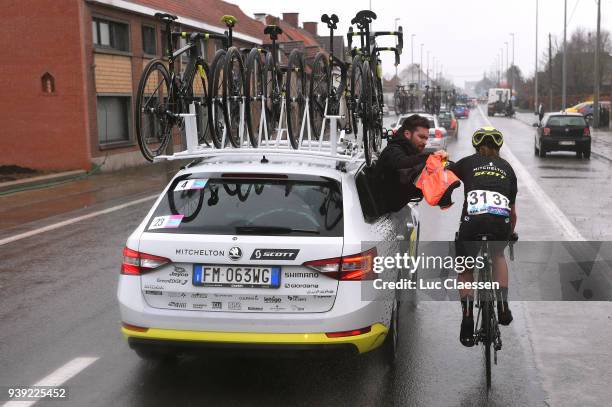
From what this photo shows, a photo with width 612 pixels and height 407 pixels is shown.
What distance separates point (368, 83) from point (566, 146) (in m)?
20.9

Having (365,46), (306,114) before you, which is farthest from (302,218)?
(365,46)

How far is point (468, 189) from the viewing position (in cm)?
543

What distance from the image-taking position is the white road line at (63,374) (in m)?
4.86

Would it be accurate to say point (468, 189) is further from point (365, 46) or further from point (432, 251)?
point (432, 251)

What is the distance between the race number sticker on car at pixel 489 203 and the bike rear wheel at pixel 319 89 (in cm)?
356

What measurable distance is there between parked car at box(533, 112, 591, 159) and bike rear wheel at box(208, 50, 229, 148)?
71.1 ft

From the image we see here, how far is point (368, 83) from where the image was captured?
796 cm

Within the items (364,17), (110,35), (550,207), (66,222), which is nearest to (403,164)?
(364,17)

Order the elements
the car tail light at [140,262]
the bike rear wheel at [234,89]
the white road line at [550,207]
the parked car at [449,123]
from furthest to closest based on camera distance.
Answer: the parked car at [449,123]
the white road line at [550,207]
the bike rear wheel at [234,89]
the car tail light at [140,262]

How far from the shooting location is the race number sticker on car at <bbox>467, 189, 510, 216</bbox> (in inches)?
209

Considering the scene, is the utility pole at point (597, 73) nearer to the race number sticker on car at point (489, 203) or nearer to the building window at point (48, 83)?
the building window at point (48, 83)

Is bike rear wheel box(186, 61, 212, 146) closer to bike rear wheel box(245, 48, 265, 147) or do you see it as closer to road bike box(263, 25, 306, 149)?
bike rear wheel box(245, 48, 265, 147)

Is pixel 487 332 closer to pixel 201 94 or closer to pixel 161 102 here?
pixel 161 102

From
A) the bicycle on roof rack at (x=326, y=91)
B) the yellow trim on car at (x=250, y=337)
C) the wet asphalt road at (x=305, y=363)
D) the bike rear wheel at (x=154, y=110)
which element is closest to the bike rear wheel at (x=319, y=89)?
the bicycle on roof rack at (x=326, y=91)
